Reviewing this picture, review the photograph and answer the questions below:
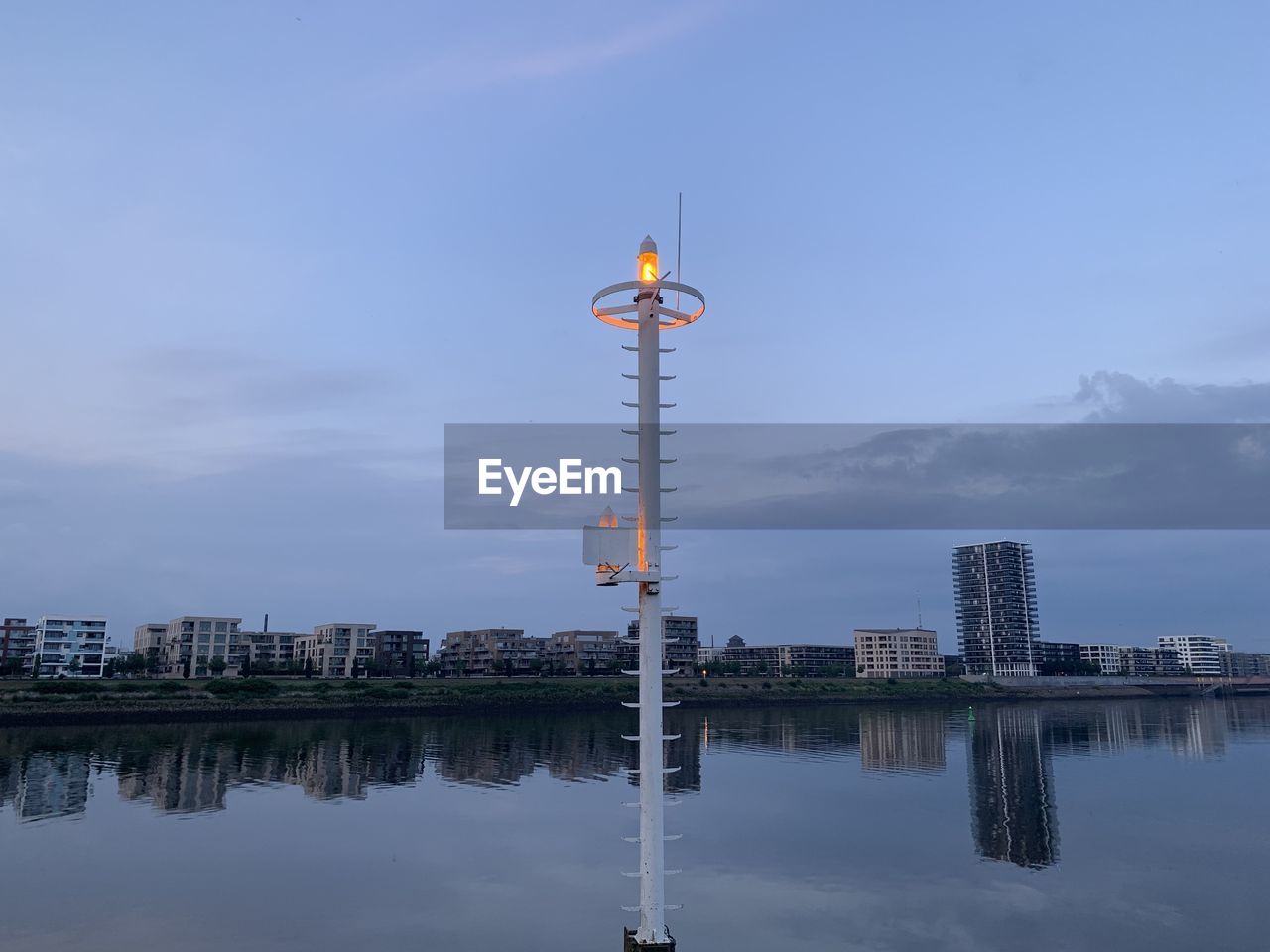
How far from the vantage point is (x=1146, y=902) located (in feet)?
82.3

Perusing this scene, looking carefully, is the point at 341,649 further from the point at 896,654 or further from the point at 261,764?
the point at 896,654

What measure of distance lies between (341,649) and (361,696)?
144ft

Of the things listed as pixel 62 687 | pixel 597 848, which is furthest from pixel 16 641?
pixel 597 848

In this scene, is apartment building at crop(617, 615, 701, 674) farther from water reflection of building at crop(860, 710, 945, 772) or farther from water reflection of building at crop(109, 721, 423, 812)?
water reflection of building at crop(109, 721, 423, 812)

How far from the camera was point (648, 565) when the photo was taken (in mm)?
12289

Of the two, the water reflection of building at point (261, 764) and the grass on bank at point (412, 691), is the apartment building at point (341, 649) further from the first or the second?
the water reflection of building at point (261, 764)

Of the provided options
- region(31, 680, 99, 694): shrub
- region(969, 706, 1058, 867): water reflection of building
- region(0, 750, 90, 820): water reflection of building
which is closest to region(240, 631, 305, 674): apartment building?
region(31, 680, 99, 694): shrub

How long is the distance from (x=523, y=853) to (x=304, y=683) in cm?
8319

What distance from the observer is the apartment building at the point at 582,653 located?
146750mm

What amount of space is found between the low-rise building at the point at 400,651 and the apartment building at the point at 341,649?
2018 millimetres

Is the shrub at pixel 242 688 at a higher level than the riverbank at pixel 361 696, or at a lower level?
higher

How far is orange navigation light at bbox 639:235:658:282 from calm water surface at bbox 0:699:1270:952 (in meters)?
16.0

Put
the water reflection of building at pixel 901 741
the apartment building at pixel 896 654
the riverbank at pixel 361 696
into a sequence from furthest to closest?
1. the apartment building at pixel 896 654
2. the riverbank at pixel 361 696
3. the water reflection of building at pixel 901 741

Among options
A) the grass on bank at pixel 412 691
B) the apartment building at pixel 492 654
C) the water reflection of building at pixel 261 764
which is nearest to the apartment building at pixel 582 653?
the apartment building at pixel 492 654
